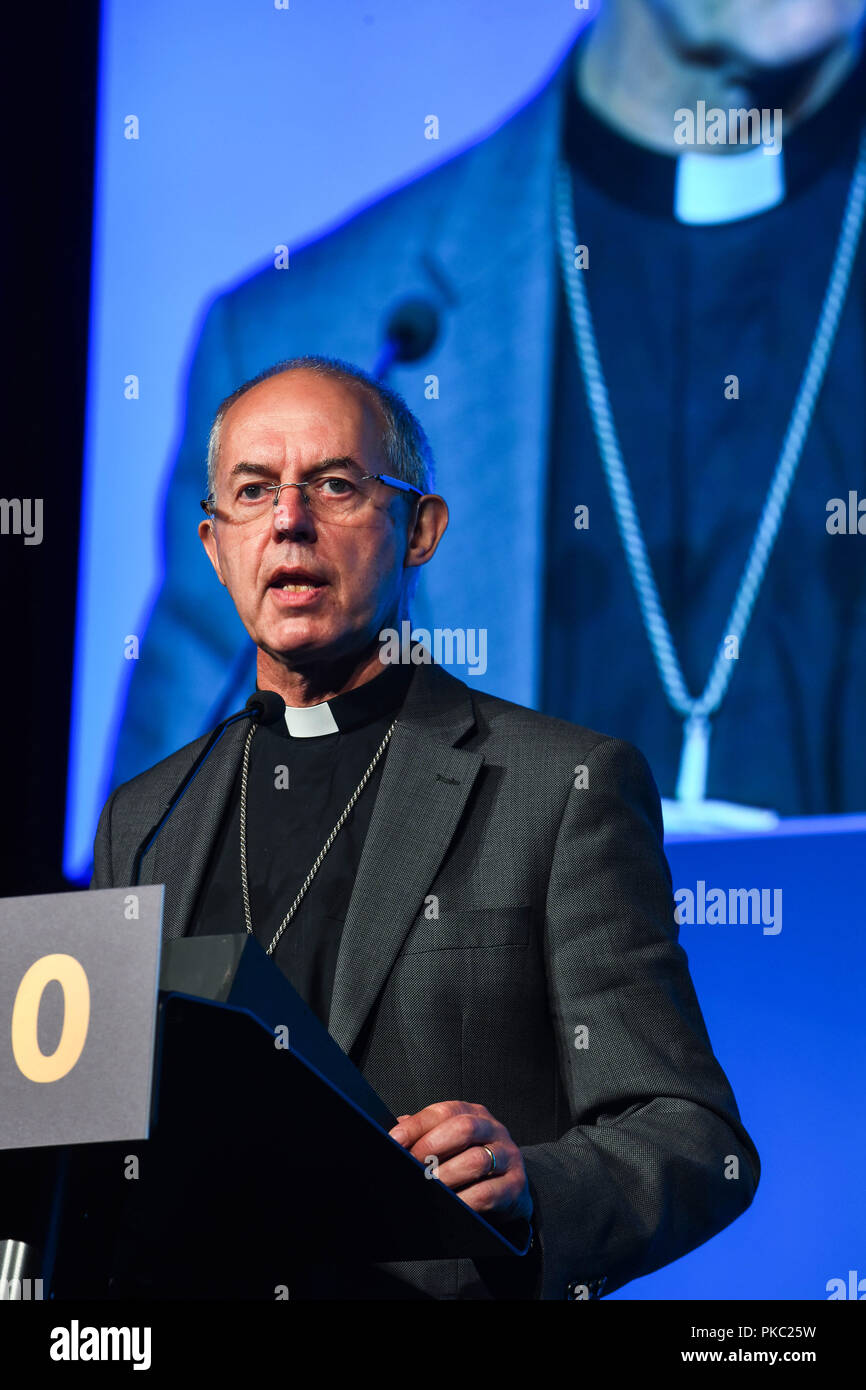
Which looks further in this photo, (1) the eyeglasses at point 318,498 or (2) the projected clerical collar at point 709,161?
(2) the projected clerical collar at point 709,161

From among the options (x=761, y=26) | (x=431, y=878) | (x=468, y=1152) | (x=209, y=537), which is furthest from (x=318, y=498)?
(x=761, y=26)

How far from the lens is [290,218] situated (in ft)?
12.0

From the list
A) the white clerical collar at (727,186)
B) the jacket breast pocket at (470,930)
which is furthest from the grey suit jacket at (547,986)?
the white clerical collar at (727,186)

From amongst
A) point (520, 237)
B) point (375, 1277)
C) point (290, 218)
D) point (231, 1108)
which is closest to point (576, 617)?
point (520, 237)

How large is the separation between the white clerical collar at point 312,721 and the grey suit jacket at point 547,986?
268 mm

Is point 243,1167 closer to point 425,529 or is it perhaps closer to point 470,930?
point 470,930

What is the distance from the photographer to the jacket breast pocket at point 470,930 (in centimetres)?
206

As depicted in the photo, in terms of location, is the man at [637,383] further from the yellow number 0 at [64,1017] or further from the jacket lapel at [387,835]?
the yellow number 0 at [64,1017]

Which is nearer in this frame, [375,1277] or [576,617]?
[375,1277]

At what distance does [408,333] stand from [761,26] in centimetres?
109

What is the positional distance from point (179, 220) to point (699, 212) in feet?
4.18

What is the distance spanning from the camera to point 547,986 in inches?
82.4

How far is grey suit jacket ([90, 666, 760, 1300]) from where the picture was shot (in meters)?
1.84
